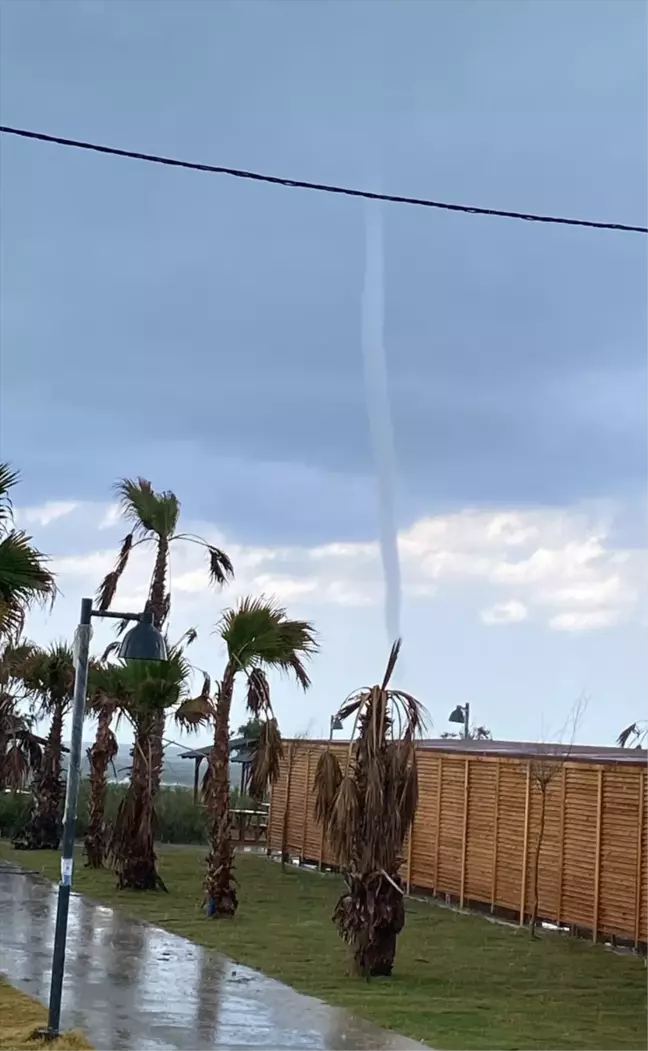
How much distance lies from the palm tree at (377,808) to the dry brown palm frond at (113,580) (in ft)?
35.4

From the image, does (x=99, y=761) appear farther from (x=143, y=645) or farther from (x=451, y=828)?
(x=143, y=645)

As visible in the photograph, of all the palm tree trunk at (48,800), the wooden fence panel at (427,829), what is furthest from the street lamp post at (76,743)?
the palm tree trunk at (48,800)

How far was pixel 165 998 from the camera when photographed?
10.3 m

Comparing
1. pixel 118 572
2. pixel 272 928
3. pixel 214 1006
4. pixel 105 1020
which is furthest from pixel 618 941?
pixel 118 572

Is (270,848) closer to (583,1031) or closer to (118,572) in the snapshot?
(118,572)

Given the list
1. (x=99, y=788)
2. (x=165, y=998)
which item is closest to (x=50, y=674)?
(x=99, y=788)

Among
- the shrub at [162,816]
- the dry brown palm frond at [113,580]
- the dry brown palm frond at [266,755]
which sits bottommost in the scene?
the shrub at [162,816]

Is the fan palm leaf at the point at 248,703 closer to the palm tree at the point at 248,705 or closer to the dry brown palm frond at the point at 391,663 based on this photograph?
the palm tree at the point at 248,705

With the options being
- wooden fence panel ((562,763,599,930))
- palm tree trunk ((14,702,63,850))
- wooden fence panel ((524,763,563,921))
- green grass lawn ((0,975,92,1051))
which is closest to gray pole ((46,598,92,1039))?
green grass lawn ((0,975,92,1051))

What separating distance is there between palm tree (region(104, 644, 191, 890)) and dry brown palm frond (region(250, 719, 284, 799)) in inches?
131

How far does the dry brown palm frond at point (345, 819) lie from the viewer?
1222 centimetres

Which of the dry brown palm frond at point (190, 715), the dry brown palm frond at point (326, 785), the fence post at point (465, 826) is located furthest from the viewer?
the dry brown palm frond at point (190, 715)

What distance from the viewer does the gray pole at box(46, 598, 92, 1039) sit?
841cm

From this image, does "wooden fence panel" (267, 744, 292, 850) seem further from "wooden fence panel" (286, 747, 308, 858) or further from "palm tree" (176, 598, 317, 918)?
"palm tree" (176, 598, 317, 918)
